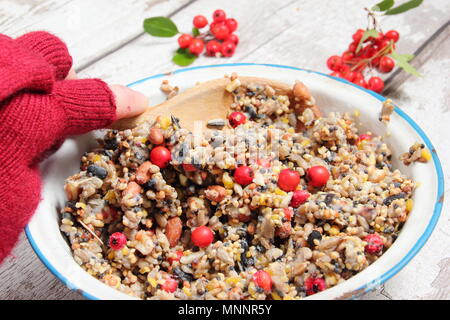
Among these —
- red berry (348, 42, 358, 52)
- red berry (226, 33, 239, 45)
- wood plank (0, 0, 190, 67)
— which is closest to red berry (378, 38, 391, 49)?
red berry (348, 42, 358, 52)

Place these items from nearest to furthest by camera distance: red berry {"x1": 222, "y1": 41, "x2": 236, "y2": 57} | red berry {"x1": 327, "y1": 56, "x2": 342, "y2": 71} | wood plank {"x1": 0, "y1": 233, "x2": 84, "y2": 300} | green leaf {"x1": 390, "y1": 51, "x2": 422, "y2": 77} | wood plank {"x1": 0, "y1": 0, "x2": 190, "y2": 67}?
wood plank {"x1": 0, "y1": 233, "x2": 84, "y2": 300}, green leaf {"x1": 390, "y1": 51, "x2": 422, "y2": 77}, red berry {"x1": 327, "y1": 56, "x2": 342, "y2": 71}, red berry {"x1": 222, "y1": 41, "x2": 236, "y2": 57}, wood plank {"x1": 0, "y1": 0, "x2": 190, "y2": 67}

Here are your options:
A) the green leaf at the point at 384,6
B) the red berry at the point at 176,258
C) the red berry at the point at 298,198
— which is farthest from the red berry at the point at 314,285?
the green leaf at the point at 384,6

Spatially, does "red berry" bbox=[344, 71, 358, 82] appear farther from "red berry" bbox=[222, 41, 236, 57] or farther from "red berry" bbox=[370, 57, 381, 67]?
"red berry" bbox=[222, 41, 236, 57]

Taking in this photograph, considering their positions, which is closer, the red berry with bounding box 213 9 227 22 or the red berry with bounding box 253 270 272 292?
the red berry with bounding box 253 270 272 292

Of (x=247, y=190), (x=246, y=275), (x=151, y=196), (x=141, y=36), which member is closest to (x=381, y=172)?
(x=247, y=190)

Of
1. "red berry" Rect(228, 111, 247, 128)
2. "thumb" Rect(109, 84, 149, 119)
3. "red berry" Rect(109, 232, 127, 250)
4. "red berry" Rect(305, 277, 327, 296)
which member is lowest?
"red berry" Rect(305, 277, 327, 296)

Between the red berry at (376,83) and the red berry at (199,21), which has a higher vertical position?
the red berry at (199,21)

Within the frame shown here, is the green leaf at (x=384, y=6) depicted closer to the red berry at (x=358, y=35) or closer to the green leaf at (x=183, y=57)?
the red berry at (x=358, y=35)
